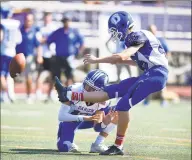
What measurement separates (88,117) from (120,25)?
2.66ft

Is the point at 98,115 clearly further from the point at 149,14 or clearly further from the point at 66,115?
the point at 149,14

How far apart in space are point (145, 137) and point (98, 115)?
1.33 meters

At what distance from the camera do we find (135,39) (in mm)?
6113

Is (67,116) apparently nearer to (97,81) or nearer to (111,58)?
(97,81)

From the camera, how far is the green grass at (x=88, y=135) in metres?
6.27

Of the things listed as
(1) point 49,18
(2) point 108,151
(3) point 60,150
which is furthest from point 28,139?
(1) point 49,18

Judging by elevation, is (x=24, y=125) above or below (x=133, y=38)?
below

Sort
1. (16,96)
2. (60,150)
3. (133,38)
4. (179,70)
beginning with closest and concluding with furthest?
(133,38) < (60,150) < (16,96) < (179,70)

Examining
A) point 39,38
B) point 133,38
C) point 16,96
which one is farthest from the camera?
point 16,96

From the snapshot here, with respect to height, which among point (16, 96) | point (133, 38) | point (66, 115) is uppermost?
point (133, 38)

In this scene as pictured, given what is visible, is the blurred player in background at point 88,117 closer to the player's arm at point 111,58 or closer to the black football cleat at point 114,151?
A: the black football cleat at point 114,151

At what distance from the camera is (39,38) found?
13547 millimetres

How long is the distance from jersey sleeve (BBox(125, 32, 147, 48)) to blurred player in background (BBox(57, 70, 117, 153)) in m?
0.47

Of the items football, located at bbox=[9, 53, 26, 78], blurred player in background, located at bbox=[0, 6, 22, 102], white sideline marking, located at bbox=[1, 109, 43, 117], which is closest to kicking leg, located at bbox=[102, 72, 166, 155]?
football, located at bbox=[9, 53, 26, 78]
